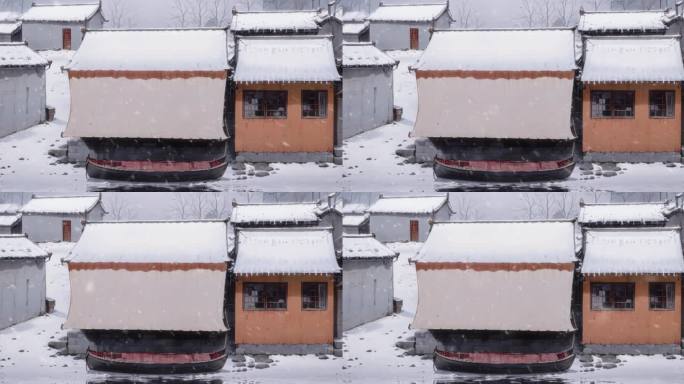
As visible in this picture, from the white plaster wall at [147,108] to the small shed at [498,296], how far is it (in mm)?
3810

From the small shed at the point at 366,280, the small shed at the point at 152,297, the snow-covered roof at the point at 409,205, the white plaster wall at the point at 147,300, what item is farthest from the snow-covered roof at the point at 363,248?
the white plaster wall at the point at 147,300

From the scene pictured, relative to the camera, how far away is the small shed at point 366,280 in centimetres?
2167

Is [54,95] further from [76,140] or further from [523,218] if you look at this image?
[523,218]

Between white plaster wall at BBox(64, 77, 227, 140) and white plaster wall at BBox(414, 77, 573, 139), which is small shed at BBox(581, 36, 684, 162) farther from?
white plaster wall at BBox(64, 77, 227, 140)

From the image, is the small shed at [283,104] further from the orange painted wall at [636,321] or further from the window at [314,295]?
the orange painted wall at [636,321]

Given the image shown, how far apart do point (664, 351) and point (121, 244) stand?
848cm

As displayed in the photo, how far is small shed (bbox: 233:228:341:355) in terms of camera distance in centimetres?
2122

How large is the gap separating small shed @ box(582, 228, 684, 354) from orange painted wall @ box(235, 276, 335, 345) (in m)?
3.95

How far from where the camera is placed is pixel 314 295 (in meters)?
21.3

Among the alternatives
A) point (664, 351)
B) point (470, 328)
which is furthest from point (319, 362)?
point (664, 351)

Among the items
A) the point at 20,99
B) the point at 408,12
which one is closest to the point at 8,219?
the point at 20,99

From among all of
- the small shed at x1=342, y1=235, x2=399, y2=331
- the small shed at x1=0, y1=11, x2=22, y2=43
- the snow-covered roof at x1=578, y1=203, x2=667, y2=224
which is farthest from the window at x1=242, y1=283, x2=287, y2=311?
the small shed at x1=0, y1=11, x2=22, y2=43

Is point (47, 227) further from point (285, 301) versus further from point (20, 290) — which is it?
point (285, 301)

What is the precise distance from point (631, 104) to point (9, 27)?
10.0m
